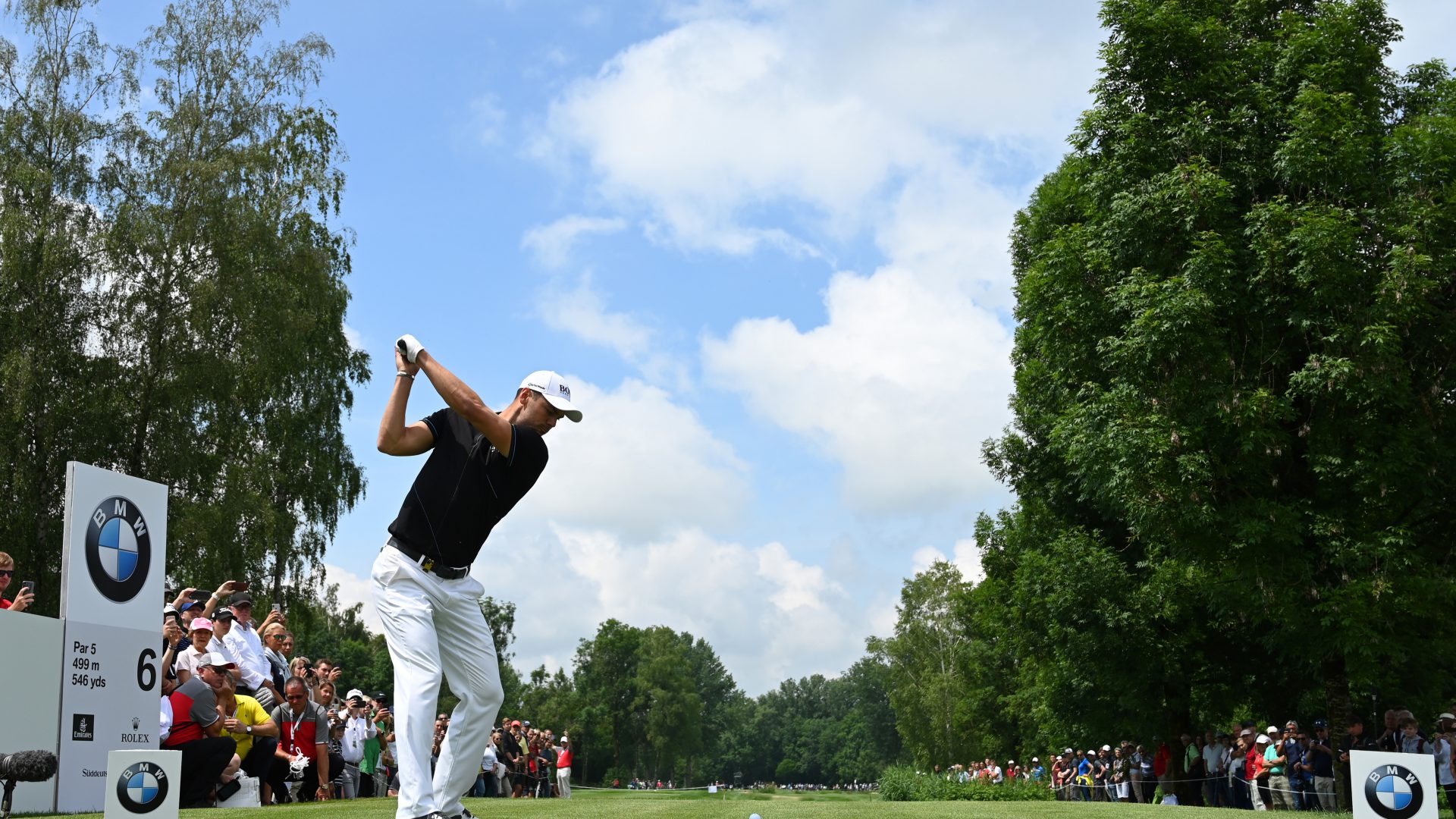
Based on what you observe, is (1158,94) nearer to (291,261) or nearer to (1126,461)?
(1126,461)

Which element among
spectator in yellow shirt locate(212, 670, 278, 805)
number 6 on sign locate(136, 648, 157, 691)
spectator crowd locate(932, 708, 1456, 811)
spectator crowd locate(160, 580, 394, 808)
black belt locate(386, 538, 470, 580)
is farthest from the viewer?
spectator crowd locate(932, 708, 1456, 811)

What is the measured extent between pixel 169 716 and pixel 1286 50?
2040cm

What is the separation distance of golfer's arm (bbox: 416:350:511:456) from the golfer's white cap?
0.47m

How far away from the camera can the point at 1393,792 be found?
7.75 metres

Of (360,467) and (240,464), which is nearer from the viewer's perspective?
(240,464)

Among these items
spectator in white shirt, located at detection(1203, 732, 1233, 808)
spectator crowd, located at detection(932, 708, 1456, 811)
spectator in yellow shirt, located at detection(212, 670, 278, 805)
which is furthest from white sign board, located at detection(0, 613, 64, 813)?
spectator in white shirt, located at detection(1203, 732, 1233, 808)

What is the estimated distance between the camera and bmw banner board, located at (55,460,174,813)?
1129 cm

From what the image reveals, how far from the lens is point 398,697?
6.48 metres

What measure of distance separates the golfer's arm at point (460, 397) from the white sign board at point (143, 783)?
2.19 m

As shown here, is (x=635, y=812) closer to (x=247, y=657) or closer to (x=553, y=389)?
(x=553, y=389)

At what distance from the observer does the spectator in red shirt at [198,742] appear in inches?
465

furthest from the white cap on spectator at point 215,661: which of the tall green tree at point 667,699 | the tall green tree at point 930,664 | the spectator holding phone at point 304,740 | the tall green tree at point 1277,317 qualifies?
the tall green tree at point 667,699

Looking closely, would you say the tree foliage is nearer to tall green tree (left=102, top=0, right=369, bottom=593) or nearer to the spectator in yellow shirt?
tall green tree (left=102, top=0, right=369, bottom=593)

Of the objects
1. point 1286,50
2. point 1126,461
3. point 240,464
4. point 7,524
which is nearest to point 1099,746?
point 1126,461
